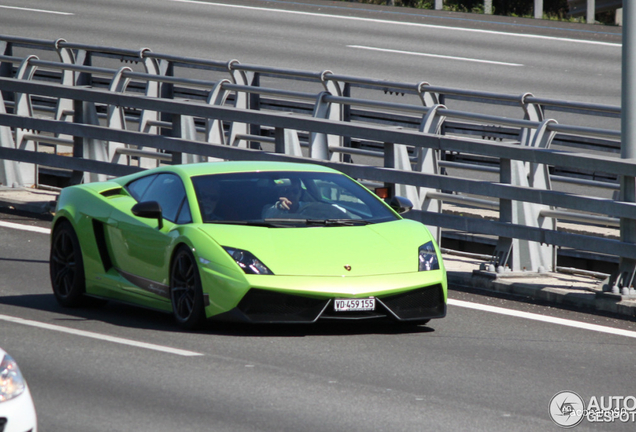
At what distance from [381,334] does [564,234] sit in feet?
7.99

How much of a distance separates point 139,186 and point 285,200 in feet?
4.69

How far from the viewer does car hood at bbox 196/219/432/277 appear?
28.5ft

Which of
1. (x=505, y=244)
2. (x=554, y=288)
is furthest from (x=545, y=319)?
(x=505, y=244)

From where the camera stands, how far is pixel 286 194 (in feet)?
31.2

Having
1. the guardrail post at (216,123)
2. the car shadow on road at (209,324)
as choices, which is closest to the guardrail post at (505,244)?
the car shadow on road at (209,324)

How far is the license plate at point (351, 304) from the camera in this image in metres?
8.58

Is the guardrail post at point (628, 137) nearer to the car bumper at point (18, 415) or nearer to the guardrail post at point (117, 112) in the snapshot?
the car bumper at point (18, 415)

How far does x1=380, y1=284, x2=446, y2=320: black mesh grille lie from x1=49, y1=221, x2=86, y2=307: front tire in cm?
275

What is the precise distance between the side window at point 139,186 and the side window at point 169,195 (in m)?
0.07

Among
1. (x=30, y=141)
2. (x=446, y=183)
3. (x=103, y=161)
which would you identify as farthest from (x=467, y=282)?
(x=30, y=141)

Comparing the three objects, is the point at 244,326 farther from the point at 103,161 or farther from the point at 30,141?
the point at 30,141

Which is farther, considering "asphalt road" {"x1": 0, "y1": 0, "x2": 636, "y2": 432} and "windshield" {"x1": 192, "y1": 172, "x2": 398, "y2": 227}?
"windshield" {"x1": 192, "y1": 172, "x2": 398, "y2": 227}

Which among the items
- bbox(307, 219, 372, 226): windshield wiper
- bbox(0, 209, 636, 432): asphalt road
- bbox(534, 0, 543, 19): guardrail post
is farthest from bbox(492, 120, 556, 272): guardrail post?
bbox(534, 0, 543, 19): guardrail post

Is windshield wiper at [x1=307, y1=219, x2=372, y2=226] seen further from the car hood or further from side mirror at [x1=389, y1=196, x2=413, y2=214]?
side mirror at [x1=389, y1=196, x2=413, y2=214]
